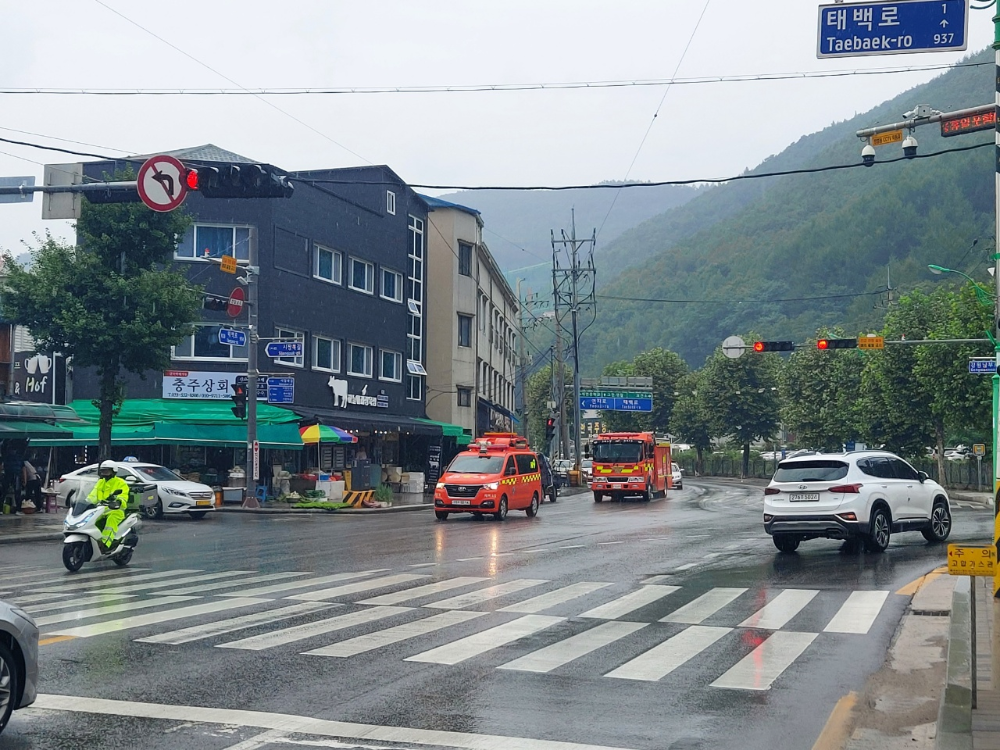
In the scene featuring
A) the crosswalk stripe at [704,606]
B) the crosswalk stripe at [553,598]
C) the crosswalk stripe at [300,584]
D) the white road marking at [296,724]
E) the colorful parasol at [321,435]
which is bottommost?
the crosswalk stripe at [300,584]

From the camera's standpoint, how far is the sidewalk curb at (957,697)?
21.4ft

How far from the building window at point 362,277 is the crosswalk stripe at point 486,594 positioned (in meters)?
32.6

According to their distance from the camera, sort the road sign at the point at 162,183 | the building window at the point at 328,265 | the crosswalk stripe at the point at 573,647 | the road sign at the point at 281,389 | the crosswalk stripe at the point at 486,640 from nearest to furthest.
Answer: the crosswalk stripe at the point at 573,647
the crosswalk stripe at the point at 486,640
the road sign at the point at 162,183
the road sign at the point at 281,389
the building window at the point at 328,265

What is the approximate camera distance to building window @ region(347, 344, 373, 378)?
46.1m

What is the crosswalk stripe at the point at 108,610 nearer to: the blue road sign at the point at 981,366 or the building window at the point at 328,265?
the blue road sign at the point at 981,366

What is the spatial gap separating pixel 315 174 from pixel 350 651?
124 feet

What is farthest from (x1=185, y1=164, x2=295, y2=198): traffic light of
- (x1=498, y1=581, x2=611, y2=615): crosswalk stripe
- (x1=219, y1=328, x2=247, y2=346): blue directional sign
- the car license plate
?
(x1=219, y1=328, x2=247, y2=346): blue directional sign

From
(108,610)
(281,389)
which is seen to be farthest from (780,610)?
(281,389)

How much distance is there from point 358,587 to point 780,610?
203 inches

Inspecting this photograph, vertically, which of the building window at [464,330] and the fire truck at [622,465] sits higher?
the building window at [464,330]

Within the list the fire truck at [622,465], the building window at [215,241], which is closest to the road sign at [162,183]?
the building window at [215,241]

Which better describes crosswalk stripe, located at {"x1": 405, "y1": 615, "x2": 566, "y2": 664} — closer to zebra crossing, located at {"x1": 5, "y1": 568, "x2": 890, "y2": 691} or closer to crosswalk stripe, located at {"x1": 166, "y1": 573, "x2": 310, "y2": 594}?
zebra crossing, located at {"x1": 5, "y1": 568, "x2": 890, "y2": 691}

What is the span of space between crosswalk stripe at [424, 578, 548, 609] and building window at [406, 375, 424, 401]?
37629 mm

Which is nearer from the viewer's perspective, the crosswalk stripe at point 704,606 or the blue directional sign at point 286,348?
the crosswalk stripe at point 704,606
